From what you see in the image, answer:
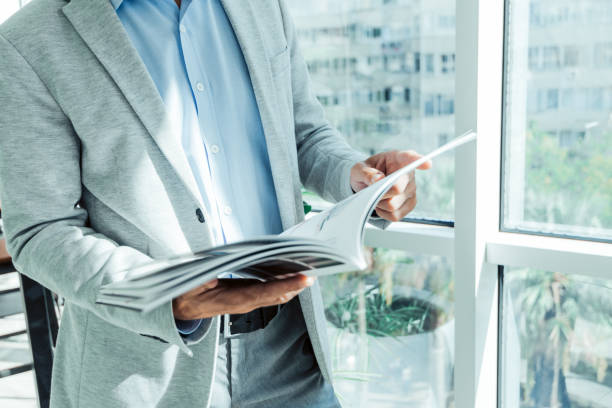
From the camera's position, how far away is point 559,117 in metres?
1.31

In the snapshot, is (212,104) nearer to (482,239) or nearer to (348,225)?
(348,225)

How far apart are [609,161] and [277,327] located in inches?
32.3

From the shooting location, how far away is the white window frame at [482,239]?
1.28 metres

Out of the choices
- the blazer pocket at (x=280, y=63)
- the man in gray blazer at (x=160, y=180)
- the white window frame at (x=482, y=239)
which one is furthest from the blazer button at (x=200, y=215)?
the white window frame at (x=482, y=239)

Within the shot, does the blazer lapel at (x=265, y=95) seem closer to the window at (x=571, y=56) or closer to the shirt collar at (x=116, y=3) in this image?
the shirt collar at (x=116, y=3)

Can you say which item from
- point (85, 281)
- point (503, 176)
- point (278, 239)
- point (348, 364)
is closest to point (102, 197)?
point (85, 281)

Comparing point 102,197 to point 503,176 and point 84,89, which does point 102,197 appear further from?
point 503,176

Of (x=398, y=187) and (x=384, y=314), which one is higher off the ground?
(x=398, y=187)

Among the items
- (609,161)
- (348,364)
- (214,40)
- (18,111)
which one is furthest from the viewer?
(348,364)

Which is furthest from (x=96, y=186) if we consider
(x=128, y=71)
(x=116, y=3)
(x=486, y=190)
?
(x=486, y=190)

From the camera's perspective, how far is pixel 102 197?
0.91m

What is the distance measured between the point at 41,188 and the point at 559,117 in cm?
110

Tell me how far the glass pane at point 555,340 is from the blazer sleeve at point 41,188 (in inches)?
40.8

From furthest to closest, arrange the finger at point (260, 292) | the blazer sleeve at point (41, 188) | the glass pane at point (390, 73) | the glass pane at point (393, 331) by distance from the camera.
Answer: the glass pane at point (393, 331), the glass pane at point (390, 73), the blazer sleeve at point (41, 188), the finger at point (260, 292)
